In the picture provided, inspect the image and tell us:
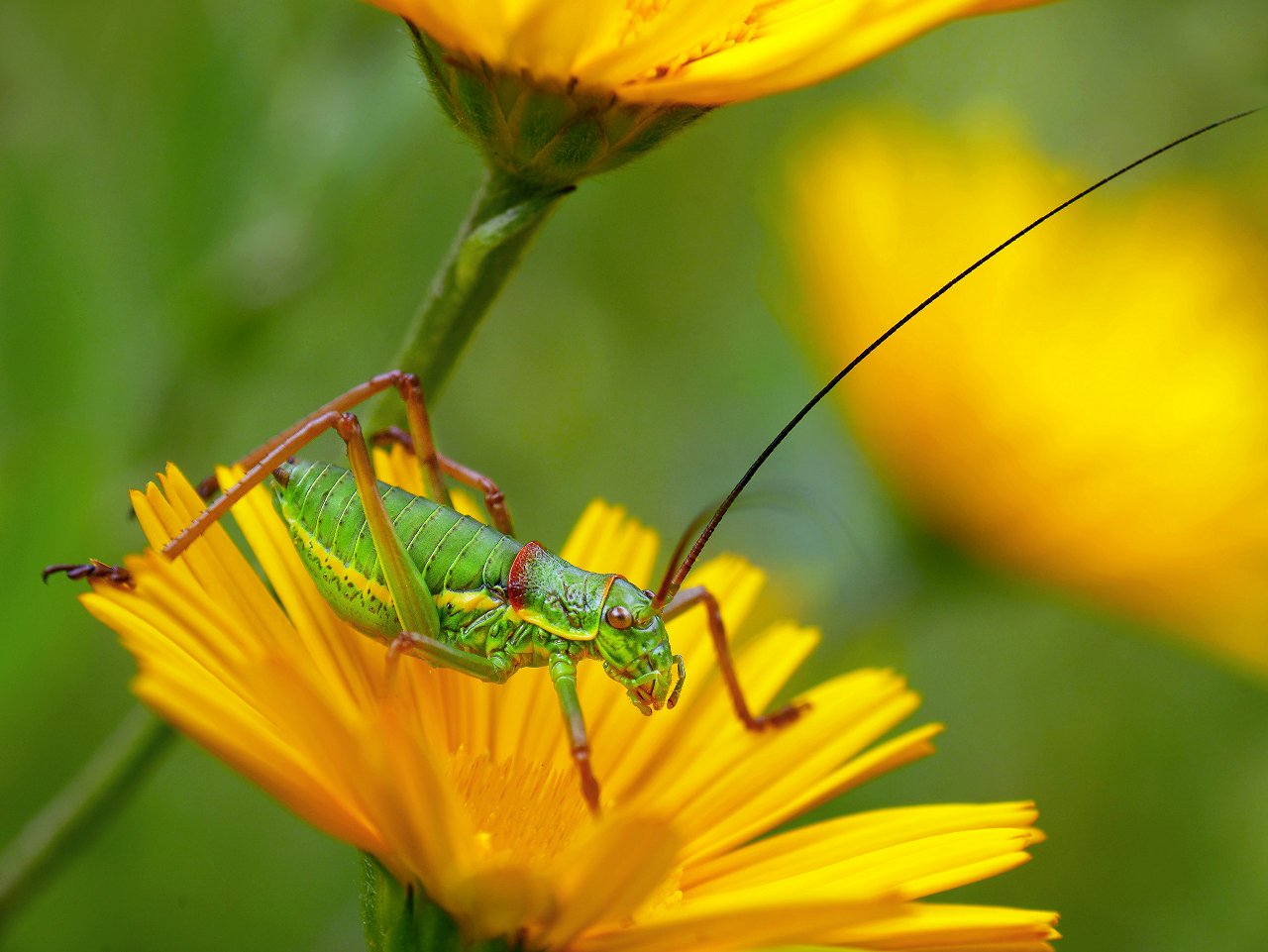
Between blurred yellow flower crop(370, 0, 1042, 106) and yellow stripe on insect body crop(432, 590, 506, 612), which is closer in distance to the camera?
blurred yellow flower crop(370, 0, 1042, 106)

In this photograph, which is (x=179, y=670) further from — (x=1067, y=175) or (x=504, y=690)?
(x=1067, y=175)

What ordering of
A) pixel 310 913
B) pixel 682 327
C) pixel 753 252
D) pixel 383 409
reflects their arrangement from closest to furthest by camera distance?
pixel 383 409 → pixel 310 913 → pixel 682 327 → pixel 753 252

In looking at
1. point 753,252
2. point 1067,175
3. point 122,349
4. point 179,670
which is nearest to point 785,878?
point 179,670

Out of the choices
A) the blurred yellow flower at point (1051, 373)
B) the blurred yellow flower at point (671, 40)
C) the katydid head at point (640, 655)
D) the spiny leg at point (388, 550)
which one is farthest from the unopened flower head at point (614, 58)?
the blurred yellow flower at point (1051, 373)

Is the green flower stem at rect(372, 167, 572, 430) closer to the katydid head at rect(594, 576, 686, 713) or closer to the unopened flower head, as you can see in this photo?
the unopened flower head

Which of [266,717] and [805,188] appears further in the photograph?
[805,188]

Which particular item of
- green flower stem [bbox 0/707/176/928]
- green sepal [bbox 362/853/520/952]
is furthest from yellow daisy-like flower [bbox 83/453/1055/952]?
green flower stem [bbox 0/707/176/928]
